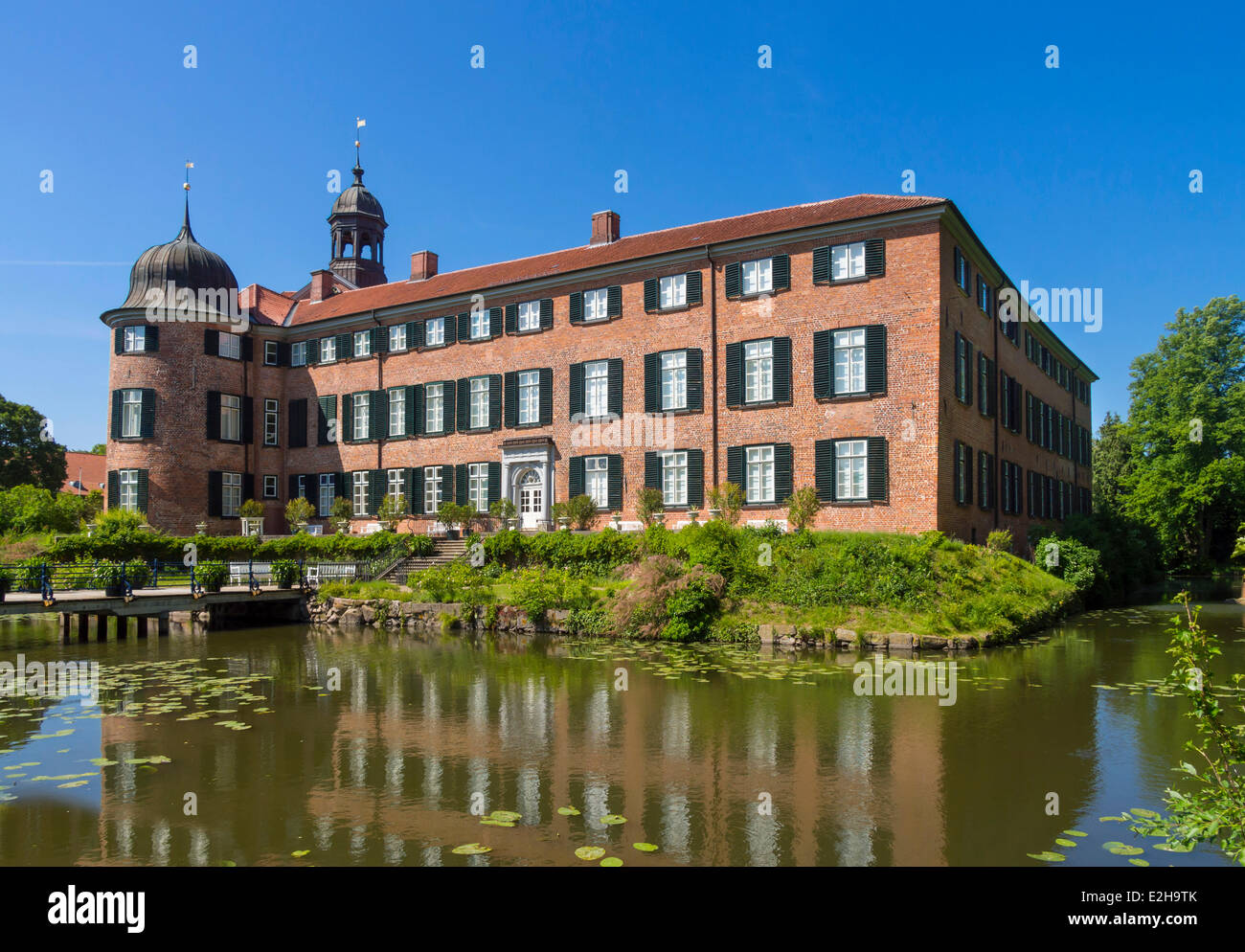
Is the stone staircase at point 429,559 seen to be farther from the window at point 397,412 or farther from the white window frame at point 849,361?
the white window frame at point 849,361

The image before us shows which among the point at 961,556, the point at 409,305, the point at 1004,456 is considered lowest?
A: the point at 961,556

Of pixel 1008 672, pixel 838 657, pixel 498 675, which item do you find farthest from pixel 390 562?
pixel 1008 672

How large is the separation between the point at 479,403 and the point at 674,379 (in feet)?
25.2

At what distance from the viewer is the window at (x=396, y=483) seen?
3089 cm

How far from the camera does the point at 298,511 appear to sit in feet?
101

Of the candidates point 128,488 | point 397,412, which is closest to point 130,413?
point 128,488

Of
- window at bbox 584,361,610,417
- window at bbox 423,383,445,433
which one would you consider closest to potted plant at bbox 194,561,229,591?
window at bbox 423,383,445,433

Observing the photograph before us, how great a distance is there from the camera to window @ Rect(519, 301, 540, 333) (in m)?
28.7

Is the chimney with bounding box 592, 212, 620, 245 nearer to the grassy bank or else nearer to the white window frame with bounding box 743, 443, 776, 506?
the white window frame with bounding box 743, 443, 776, 506

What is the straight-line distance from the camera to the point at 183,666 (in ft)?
48.8

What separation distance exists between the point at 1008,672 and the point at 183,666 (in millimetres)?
13956

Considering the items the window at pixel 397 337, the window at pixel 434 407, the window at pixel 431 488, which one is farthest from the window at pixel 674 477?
the window at pixel 397 337

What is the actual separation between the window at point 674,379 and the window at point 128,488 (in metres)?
19.9
